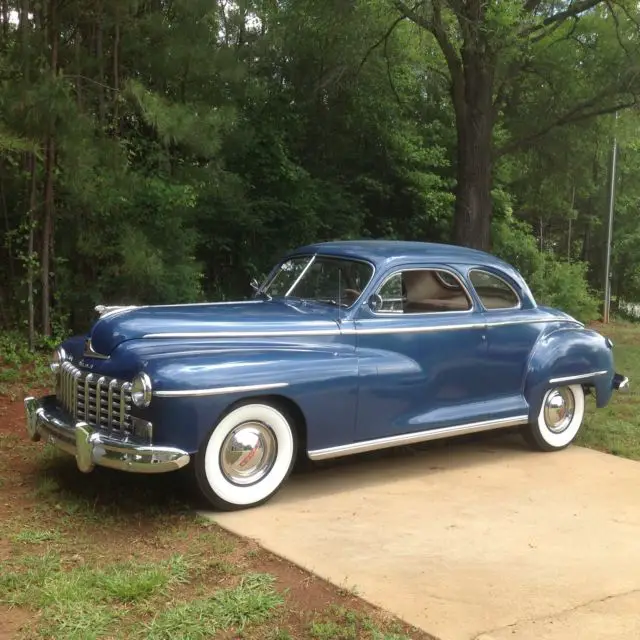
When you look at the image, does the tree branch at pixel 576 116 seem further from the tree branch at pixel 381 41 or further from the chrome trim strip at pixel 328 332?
the chrome trim strip at pixel 328 332

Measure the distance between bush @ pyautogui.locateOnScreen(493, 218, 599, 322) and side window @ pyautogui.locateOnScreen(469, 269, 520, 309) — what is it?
31.7 feet

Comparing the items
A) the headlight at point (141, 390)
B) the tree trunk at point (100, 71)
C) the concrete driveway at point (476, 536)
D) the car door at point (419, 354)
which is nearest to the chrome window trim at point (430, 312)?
the car door at point (419, 354)

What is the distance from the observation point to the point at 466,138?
11750 millimetres

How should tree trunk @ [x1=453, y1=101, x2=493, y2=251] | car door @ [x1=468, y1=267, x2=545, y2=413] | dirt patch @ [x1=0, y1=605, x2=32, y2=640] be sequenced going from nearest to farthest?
dirt patch @ [x1=0, y1=605, x2=32, y2=640] → car door @ [x1=468, y1=267, x2=545, y2=413] → tree trunk @ [x1=453, y1=101, x2=493, y2=251]

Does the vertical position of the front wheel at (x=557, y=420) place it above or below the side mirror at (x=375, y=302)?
below

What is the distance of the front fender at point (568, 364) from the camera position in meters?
6.27

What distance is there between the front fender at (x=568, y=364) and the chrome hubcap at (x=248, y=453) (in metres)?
2.41

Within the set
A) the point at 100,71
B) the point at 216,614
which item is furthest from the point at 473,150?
the point at 216,614

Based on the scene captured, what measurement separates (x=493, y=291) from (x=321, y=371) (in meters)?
2.03

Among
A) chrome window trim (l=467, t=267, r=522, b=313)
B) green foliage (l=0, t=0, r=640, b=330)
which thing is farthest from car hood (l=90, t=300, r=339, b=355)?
green foliage (l=0, t=0, r=640, b=330)

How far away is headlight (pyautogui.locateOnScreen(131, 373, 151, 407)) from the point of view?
4379 millimetres

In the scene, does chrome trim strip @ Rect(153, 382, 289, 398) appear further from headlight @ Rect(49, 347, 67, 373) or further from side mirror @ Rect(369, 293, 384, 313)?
headlight @ Rect(49, 347, 67, 373)

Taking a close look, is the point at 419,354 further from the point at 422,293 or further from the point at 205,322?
the point at 205,322

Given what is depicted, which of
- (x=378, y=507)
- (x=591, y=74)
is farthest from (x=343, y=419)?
(x=591, y=74)
